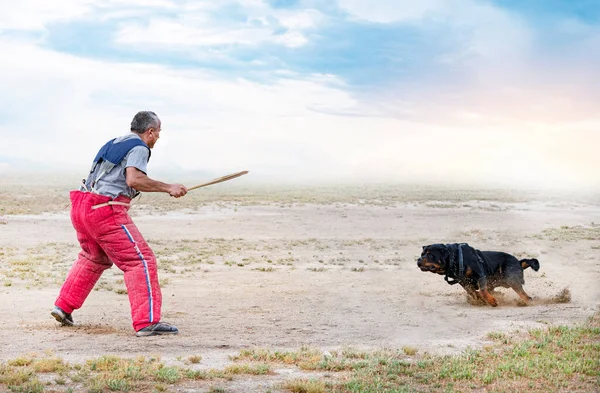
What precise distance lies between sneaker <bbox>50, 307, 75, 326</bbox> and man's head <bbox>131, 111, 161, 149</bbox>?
2.30 metres

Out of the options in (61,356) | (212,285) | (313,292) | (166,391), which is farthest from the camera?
(212,285)

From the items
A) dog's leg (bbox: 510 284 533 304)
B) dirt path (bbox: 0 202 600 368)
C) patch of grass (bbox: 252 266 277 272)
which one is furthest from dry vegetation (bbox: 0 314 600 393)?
patch of grass (bbox: 252 266 277 272)

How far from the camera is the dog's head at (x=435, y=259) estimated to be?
10047mm

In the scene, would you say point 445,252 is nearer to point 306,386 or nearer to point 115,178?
point 306,386

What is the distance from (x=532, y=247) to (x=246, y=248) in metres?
8.77

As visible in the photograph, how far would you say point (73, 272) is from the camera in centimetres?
852

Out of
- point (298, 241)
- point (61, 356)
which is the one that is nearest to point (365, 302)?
point (61, 356)

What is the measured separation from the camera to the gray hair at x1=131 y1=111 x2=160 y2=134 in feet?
26.7

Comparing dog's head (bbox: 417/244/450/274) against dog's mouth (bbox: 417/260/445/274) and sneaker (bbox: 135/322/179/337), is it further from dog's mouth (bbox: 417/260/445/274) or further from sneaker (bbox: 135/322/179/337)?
sneaker (bbox: 135/322/179/337)

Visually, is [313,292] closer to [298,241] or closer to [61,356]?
[61,356]

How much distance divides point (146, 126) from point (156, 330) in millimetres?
2329

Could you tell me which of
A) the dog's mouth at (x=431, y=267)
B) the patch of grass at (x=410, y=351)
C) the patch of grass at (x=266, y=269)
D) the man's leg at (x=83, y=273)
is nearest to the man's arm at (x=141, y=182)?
the man's leg at (x=83, y=273)

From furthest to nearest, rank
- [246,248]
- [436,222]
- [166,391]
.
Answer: [436,222]
[246,248]
[166,391]

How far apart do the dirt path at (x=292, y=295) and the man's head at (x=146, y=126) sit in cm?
226
